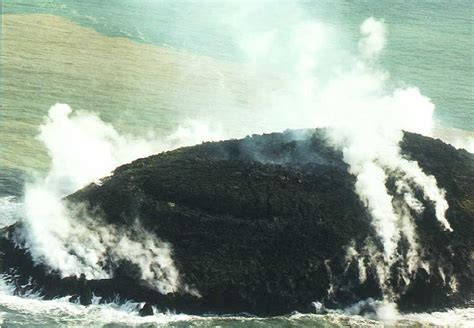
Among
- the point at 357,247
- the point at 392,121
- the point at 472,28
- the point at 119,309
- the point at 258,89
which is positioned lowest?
the point at 119,309

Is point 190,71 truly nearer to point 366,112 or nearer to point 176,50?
point 176,50

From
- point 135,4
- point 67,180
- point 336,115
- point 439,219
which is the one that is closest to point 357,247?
point 439,219

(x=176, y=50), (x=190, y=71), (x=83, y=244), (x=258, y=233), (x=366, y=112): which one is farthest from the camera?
(x=176, y=50)

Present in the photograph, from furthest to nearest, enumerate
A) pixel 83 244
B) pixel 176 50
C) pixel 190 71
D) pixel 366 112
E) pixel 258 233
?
pixel 176 50 → pixel 190 71 → pixel 366 112 → pixel 258 233 → pixel 83 244

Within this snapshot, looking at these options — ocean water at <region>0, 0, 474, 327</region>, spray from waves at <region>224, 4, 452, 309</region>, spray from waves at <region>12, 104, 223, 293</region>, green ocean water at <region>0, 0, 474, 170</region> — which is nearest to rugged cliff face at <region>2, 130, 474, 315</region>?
spray from waves at <region>12, 104, 223, 293</region>

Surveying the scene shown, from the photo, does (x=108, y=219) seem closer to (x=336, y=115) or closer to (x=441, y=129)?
(x=336, y=115)

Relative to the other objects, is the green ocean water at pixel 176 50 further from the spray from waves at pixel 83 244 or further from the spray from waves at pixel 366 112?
the spray from waves at pixel 83 244

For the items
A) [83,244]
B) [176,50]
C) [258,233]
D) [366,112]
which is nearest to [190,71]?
[176,50]
